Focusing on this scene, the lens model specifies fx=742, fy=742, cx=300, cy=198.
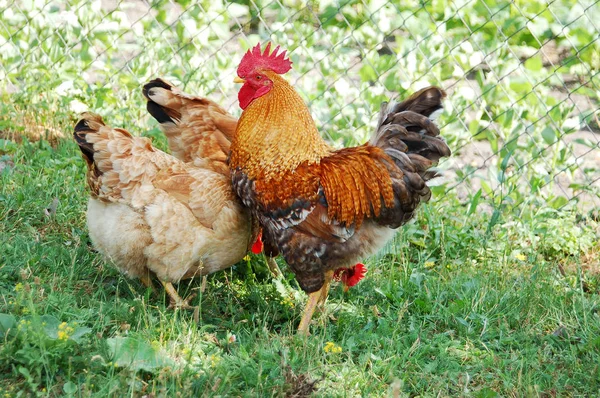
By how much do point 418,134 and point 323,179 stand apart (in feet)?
1.93

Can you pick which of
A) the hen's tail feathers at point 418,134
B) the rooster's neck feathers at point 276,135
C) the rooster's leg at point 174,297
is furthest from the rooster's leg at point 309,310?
the hen's tail feathers at point 418,134

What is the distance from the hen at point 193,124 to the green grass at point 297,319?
734 millimetres

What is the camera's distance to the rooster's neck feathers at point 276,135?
4.21 m

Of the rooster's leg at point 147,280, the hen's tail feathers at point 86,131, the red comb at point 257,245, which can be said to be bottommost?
the red comb at point 257,245

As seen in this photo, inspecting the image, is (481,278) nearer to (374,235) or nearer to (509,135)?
(374,235)

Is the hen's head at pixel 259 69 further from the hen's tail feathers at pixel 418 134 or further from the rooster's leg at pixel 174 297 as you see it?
the rooster's leg at pixel 174 297

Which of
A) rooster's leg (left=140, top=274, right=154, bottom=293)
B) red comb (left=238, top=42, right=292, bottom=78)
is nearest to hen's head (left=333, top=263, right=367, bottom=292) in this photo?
→ rooster's leg (left=140, top=274, right=154, bottom=293)

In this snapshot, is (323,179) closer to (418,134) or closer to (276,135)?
(276,135)

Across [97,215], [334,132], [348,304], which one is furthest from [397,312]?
[334,132]

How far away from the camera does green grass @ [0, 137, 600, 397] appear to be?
3301 millimetres

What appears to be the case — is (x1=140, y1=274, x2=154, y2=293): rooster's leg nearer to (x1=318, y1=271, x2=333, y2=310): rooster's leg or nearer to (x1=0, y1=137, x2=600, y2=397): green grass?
(x1=0, y1=137, x2=600, y2=397): green grass

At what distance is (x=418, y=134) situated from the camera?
4148mm

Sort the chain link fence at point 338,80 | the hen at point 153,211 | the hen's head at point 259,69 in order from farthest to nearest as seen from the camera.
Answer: the chain link fence at point 338,80, the hen's head at point 259,69, the hen at point 153,211

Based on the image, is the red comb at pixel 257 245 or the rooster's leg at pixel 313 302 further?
the red comb at pixel 257 245
